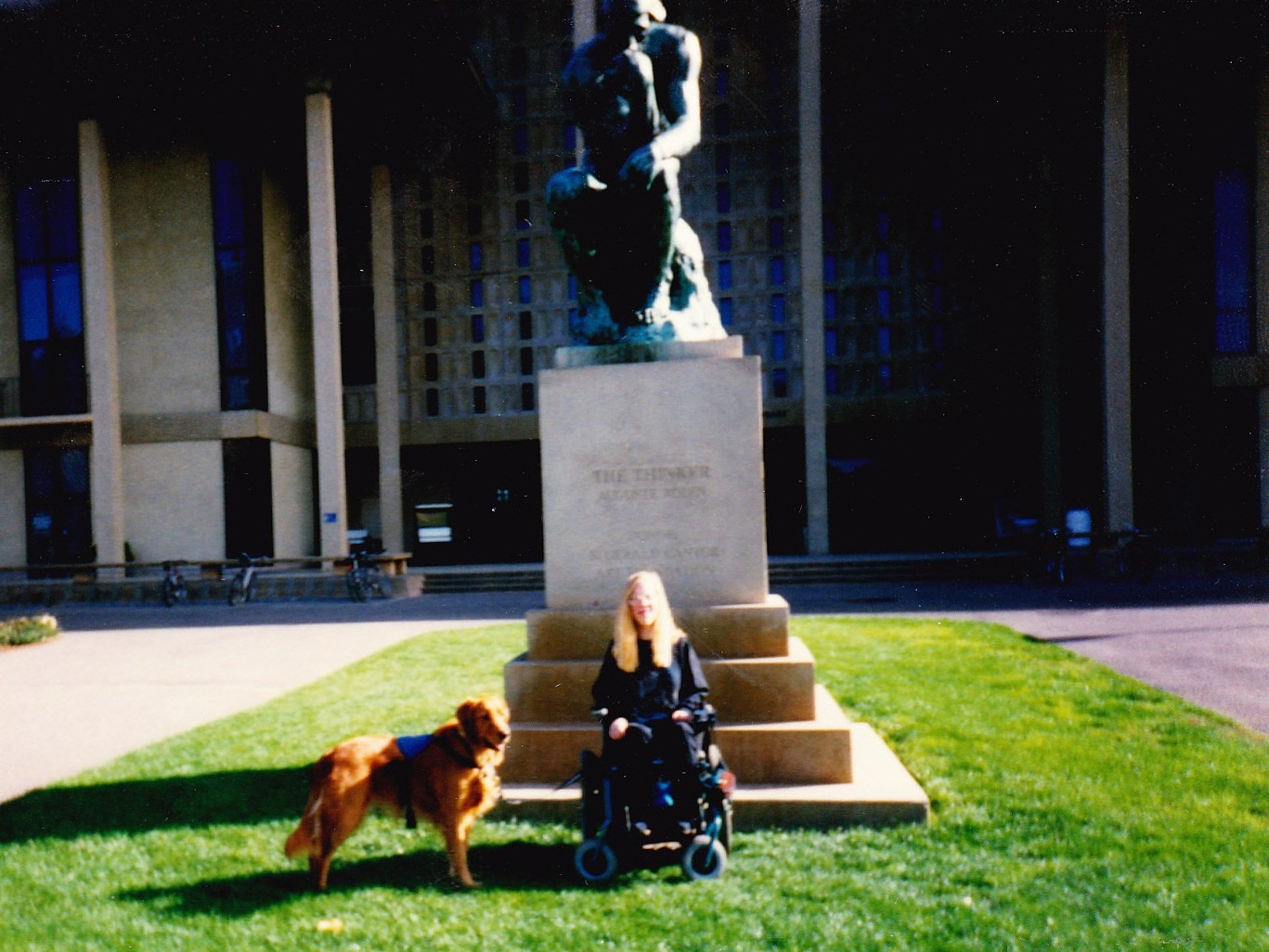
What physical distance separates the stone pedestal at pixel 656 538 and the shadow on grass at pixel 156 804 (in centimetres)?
148

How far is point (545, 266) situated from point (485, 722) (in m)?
28.5

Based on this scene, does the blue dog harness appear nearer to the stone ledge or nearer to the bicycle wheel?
the stone ledge

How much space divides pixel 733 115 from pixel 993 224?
901 centimetres

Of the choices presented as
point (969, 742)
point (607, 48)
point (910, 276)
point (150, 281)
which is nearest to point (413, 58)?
point (150, 281)

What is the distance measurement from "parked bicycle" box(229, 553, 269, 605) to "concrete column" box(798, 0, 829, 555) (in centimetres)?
1480

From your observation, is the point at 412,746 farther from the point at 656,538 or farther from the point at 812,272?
the point at 812,272

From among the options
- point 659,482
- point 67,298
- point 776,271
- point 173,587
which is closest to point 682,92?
point 659,482

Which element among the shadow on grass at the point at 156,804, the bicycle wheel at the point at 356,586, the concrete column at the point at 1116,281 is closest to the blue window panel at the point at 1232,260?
the concrete column at the point at 1116,281

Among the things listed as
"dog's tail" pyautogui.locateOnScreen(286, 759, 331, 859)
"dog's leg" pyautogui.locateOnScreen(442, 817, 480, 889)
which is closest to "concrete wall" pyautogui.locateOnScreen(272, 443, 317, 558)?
"dog's tail" pyautogui.locateOnScreen(286, 759, 331, 859)

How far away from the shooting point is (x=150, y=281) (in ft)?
84.7

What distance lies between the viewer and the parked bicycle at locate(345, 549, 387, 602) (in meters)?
21.3

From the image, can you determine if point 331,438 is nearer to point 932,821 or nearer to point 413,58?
point 413,58

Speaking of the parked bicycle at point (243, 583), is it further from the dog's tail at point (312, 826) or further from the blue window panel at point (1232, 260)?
the blue window panel at point (1232, 260)

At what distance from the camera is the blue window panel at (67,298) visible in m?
26.4
